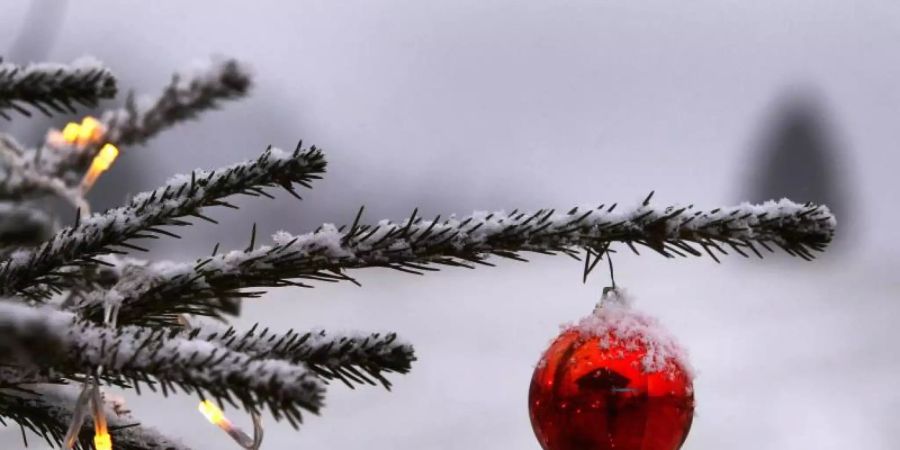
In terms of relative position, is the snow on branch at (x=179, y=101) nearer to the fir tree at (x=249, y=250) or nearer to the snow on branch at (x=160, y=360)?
the fir tree at (x=249, y=250)

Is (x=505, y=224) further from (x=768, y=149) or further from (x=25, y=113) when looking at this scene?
(x=768, y=149)

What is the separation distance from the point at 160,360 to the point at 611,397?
0.33 metres

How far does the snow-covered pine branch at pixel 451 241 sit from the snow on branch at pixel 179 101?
0.41 meters

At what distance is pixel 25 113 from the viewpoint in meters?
0.62

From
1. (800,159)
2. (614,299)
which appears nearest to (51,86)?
(614,299)

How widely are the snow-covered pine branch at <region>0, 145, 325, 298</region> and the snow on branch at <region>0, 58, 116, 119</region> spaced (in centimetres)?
9

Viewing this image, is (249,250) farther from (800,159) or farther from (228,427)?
(800,159)

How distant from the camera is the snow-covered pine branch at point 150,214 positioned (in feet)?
1.86

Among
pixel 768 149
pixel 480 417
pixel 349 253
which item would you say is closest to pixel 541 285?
pixel 480 417

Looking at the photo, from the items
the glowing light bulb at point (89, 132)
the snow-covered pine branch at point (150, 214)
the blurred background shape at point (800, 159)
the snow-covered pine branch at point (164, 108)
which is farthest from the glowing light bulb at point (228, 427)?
the blurred background shape at point (800, 159)

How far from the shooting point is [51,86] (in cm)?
62

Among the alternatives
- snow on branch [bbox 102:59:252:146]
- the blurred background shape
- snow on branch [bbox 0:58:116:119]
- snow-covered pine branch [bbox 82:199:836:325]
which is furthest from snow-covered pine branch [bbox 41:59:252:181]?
the blurred background shape

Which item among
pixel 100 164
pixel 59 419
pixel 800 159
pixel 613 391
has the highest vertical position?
pixel 800 159

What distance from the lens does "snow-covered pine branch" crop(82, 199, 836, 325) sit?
0.56 m
